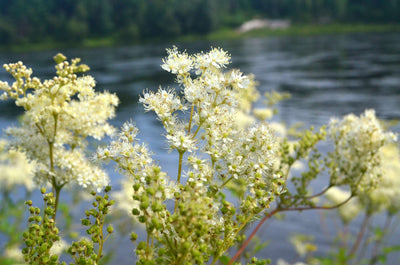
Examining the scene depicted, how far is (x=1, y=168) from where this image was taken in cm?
585

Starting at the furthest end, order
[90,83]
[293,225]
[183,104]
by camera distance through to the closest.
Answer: [293,225] → [90,83] → [183,104]

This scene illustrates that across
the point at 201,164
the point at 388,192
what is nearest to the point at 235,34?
the point at 388,192

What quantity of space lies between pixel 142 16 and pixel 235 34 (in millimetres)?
23032

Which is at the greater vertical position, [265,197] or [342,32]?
[342,32]

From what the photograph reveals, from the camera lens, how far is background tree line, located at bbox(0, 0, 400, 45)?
284 feet

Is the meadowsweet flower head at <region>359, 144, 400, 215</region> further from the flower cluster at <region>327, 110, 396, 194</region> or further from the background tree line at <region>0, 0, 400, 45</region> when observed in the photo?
the background tree line at <region>0, 0, 400, 45</region>

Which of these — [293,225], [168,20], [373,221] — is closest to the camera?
[373,221]

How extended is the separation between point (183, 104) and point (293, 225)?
861 centimetres

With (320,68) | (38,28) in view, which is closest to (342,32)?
(320,68)

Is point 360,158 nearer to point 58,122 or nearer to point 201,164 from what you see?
point 201,164

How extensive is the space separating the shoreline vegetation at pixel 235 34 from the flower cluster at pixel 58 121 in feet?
250

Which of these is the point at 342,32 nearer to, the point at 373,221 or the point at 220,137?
the point at 373,221

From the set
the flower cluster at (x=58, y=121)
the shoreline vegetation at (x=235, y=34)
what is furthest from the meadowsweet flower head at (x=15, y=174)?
the shoreline vegetation at (x=235, y=34)

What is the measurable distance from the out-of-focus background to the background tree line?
0.26m
